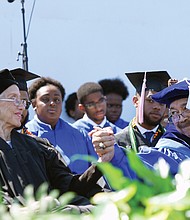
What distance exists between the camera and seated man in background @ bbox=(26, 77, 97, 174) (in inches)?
195

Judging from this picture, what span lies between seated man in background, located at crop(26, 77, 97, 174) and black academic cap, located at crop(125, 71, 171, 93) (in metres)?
0.63

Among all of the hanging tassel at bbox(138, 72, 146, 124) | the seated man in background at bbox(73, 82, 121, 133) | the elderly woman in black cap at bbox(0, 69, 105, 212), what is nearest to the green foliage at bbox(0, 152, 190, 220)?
the elderly woman in black cap at bbox(0, 69, 105, 212)

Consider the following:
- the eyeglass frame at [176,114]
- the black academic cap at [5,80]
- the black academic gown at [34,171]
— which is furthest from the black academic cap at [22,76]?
the eyeglass frame at [176,114]

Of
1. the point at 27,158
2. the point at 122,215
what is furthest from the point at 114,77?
the point at 122,215

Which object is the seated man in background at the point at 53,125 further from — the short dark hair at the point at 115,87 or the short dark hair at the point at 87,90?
the short dark hair at the point at 115,87

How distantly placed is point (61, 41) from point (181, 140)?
3558 millimetres

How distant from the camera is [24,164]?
342 cm

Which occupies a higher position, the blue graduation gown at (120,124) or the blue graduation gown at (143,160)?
the blue graduation gown at (120,124)

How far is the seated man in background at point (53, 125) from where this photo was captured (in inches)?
195

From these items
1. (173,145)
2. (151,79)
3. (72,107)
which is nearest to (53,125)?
(151,79)

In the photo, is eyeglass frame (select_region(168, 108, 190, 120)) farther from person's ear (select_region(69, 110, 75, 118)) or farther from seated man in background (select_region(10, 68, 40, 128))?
person's ear (select_region(69, 110, 75, 118))

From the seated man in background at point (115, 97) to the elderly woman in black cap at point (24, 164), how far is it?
2.91m

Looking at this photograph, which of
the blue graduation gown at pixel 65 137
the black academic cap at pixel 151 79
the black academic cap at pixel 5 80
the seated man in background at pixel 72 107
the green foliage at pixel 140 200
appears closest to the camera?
the green foliage at pixel 140 200

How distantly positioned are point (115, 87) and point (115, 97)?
122 mm
